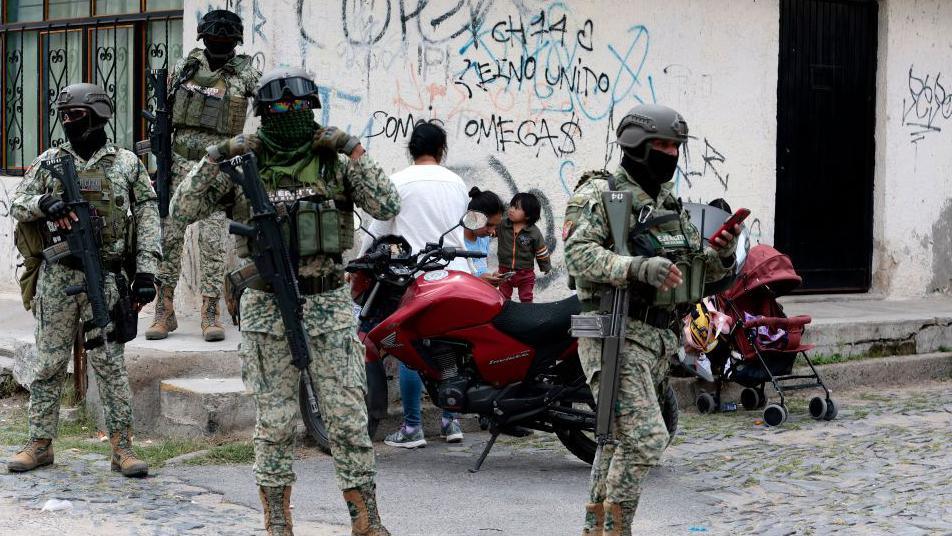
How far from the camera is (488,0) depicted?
9.37 meters

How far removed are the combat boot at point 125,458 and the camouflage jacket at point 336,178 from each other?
164 centimetres

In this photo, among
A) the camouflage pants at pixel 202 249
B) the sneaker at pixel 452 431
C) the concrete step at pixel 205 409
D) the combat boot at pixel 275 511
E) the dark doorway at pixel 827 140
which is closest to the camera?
the combat boot at pixel 275 511

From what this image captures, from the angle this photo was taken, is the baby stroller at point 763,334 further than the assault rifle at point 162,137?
Yes

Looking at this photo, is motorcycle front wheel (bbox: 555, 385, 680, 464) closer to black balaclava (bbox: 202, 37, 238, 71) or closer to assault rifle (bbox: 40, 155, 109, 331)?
assault rifle (bbox: 40, 155, 109, 331)

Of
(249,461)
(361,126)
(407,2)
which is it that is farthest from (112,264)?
(407,2)

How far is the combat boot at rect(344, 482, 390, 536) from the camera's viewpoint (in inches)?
198

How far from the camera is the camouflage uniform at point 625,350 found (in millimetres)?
4871

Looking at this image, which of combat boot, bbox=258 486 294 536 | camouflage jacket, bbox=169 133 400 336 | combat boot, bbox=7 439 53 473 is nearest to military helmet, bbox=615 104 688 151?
camouflage jacket, bbox=169 133 400 336

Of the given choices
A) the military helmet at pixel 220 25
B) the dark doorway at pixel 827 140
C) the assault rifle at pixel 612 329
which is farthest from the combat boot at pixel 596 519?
the dark doorway at pixel 827 140

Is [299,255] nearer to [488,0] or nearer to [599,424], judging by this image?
[599,424]

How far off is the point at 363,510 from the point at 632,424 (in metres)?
1.11

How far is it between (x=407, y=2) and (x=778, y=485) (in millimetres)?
4468

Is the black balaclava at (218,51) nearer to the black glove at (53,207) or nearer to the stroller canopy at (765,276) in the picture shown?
the black glove at (53,207)

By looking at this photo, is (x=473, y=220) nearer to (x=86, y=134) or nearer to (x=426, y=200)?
(x=426, y=200)
